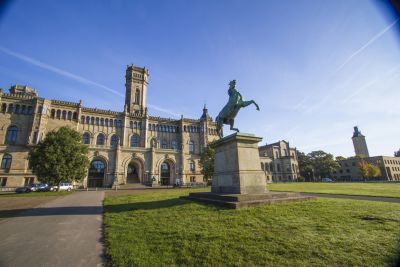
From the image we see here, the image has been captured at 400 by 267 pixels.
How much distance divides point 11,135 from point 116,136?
19479mm

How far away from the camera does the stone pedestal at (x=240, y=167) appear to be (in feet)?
29.3

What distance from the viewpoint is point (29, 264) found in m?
3.96

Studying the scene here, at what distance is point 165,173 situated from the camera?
49.3m

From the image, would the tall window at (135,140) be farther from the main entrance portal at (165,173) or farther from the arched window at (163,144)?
the main entrance portal at (165,173)

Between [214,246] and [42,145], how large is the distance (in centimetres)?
3150

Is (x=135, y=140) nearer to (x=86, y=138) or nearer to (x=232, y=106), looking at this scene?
(x=86, y=138)

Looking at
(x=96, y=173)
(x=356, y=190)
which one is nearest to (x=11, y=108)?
(x=96, y=173)

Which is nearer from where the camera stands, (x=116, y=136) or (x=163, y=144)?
(x=116, y=136)

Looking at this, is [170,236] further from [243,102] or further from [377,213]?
[243,102]

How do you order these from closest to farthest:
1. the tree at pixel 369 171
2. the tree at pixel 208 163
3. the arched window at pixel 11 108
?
the tree at pixel 208 163 → the arched window at pixel 11 108 → the tree at pixel 369 171

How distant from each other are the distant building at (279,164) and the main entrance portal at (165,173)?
37338mm

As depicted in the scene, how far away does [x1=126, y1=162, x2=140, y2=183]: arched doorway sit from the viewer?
45.1 metres

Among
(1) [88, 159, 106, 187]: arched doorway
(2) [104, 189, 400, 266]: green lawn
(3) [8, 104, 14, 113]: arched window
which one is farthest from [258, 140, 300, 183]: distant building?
(3) [8, 104, 14, 113]: arched window

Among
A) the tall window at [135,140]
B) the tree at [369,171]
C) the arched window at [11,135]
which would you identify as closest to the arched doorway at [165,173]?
the tall window at [135,140]
